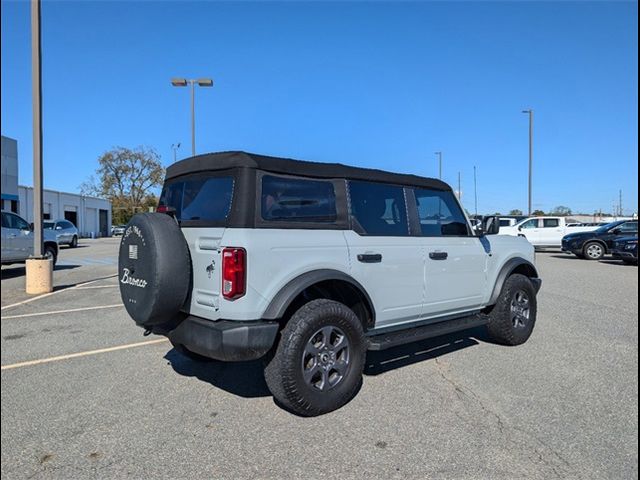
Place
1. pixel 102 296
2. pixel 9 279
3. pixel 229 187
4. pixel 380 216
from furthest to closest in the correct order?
pixel 9 279
pixel 102 296
pixel 380 216
pixel 229 187

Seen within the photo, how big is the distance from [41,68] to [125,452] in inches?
355

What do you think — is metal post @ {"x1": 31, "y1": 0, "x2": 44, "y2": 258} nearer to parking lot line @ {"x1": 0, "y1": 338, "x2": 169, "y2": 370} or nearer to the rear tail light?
parking lot line @ {"x1": 0, "y1": 338, "x2": 169, "y2": 370}

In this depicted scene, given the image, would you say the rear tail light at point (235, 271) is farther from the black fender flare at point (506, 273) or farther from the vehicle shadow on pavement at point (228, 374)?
the black fender flare at point (506, 273)

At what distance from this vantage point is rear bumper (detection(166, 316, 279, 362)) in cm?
320

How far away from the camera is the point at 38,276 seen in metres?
9.15

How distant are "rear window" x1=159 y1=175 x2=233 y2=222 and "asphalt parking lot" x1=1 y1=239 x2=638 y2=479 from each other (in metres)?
1.52

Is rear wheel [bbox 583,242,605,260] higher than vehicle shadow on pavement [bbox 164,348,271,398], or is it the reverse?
rear wheel [bbox 583,242,605,260]

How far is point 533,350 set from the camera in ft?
17.3

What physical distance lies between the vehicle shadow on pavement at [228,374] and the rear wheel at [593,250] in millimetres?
17009

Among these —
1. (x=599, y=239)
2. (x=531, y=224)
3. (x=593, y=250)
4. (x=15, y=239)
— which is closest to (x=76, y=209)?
(x=15, y=239)

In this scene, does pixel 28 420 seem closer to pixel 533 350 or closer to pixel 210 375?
pixel 210 375

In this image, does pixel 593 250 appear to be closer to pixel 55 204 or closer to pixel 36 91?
pixel 36 91

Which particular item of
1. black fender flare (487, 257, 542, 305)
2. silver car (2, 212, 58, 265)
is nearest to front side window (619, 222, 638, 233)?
black fender flare (487, 257, 542, 305)

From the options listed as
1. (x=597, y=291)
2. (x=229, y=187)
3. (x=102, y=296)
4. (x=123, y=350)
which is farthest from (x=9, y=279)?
(x=597, y=291)
